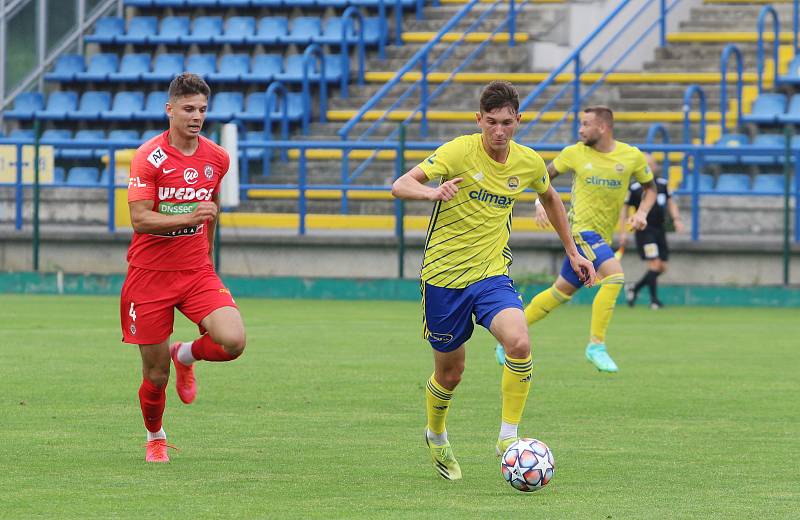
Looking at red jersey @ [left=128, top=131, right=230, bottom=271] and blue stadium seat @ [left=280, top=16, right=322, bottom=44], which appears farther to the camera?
blue stadium seat @ [left=280, top=16, right=322, bottom=44]

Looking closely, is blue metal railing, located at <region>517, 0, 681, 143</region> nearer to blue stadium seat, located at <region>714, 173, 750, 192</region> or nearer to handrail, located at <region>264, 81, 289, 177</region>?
blue stadium seat, located at <region>714, 173, 750, 192</region>

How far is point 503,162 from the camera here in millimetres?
8266

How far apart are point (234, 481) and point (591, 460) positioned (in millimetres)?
1885

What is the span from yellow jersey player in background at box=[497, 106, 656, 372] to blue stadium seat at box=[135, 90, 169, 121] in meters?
14.7

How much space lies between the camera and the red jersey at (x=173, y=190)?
27.3 ft

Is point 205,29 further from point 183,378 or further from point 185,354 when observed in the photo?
point 185,354

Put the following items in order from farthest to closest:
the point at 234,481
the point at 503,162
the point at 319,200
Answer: the point at 319,200
the point at 503,162
the point at 234,481

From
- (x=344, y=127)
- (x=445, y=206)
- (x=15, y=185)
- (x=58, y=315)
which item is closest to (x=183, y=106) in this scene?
(x=445, y=206)

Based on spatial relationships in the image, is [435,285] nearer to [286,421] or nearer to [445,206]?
[445,206]

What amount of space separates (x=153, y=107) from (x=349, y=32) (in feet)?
11.5

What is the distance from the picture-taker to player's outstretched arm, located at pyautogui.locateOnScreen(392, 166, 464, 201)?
7507 millimetres

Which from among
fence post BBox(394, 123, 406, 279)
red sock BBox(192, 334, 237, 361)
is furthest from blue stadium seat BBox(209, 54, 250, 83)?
red sock BBox(192, 334, 237, 361)

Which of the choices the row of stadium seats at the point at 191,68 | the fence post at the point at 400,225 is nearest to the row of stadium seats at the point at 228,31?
the row of stadium seats at the point at 191,68

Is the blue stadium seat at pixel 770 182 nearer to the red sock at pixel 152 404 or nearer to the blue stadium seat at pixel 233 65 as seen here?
the blue stadium seat at pixel 233 65
